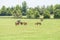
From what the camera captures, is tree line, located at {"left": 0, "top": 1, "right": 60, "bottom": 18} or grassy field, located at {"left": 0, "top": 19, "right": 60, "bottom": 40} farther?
tree line, located at {"left": 0, "top": 1, "right": 60, "bottom": 18}

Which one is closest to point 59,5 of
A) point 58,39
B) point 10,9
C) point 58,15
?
point 58,15

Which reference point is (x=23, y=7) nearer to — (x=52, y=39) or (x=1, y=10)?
(x=1, y=10)

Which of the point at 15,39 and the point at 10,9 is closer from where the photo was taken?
the point at 15,39

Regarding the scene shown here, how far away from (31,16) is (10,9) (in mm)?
40065

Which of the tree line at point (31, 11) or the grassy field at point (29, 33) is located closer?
the grassy field at point (29, 33)

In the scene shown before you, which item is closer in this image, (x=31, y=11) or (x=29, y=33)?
(x=29, y=33)

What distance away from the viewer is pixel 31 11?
10256 cm

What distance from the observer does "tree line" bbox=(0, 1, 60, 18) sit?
3683 inches

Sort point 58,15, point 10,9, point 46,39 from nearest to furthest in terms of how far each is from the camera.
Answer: point 46,39 < point 58,15 < point 10,9

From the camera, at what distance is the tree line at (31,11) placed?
3683 inches

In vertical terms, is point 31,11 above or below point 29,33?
below

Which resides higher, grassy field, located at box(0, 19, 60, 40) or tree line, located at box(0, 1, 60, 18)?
grassy field, located at box(0, 19, 60, 40)

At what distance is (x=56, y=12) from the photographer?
9531cm

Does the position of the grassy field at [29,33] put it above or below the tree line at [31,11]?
above
